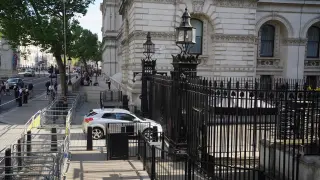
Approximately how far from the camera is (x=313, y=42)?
113 feet

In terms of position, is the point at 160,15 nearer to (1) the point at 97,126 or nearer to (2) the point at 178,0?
(2) the point at 178,0

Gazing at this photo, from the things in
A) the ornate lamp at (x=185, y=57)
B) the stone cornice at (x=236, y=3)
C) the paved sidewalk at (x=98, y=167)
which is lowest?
the paved sidewalk at (x=98, y=167)

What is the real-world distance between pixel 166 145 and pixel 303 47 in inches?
942

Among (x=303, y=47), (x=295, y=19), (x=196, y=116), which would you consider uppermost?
(x=295, y=19)

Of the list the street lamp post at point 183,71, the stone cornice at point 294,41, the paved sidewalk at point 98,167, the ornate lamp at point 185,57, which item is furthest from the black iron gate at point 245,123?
the stone cornice at point 294,41

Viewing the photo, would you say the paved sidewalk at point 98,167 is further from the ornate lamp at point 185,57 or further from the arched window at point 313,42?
the arched window at point 313,42

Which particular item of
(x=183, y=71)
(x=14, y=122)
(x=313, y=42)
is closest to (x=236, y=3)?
(x=313, y=42)

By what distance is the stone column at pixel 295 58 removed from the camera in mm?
32719

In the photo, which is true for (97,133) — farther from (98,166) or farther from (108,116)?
(98,166)

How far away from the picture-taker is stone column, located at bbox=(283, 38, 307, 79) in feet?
107

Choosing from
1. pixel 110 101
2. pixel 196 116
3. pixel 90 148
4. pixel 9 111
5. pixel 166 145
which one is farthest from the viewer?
pixel 110 101

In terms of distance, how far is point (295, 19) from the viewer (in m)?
32.6

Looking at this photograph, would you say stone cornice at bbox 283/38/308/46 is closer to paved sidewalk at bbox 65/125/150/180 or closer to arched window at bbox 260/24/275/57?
arched window at bbox 260/24/275/57

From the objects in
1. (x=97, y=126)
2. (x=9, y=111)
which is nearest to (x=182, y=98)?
(x=97, y=126)
